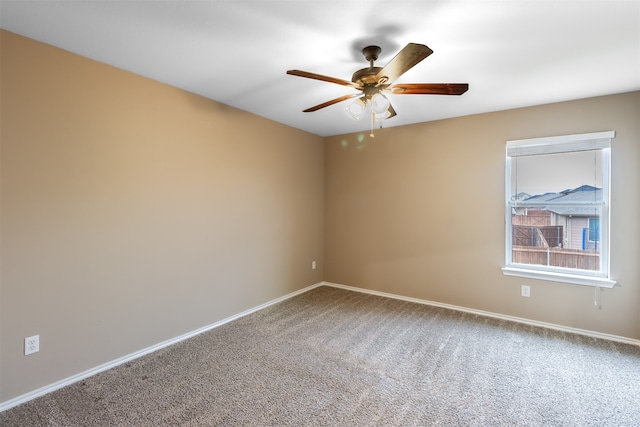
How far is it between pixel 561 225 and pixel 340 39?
3.05 meters

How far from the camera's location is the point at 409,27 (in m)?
1.88

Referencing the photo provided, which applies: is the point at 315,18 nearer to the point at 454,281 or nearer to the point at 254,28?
the point at 254,28

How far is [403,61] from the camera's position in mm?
1729

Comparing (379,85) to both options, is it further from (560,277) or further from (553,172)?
(560,277)

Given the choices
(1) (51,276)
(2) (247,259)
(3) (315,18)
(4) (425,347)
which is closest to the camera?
(3) (315,18)

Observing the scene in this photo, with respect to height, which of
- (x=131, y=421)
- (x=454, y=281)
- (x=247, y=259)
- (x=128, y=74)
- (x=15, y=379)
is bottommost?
(x=131, y=421)

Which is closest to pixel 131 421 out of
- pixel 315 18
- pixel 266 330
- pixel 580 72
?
pixel 266 330

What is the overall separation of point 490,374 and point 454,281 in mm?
1510

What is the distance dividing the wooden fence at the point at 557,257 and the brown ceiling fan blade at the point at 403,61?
2.67m

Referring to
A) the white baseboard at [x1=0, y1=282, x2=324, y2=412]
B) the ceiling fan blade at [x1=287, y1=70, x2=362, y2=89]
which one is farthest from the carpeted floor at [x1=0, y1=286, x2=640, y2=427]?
the ceiling fan blade at [x1=287, y1=70, x2=362, y2=89]

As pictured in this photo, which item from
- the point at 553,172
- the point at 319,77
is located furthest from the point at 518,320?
the point at 319,77

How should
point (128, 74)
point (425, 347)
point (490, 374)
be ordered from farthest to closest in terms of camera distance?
point (425, 347) → point (128, 74) → point (490, 374)

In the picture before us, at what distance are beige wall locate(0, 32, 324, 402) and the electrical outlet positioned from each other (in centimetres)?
3

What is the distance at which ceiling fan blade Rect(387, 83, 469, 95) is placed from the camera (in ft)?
6.32
